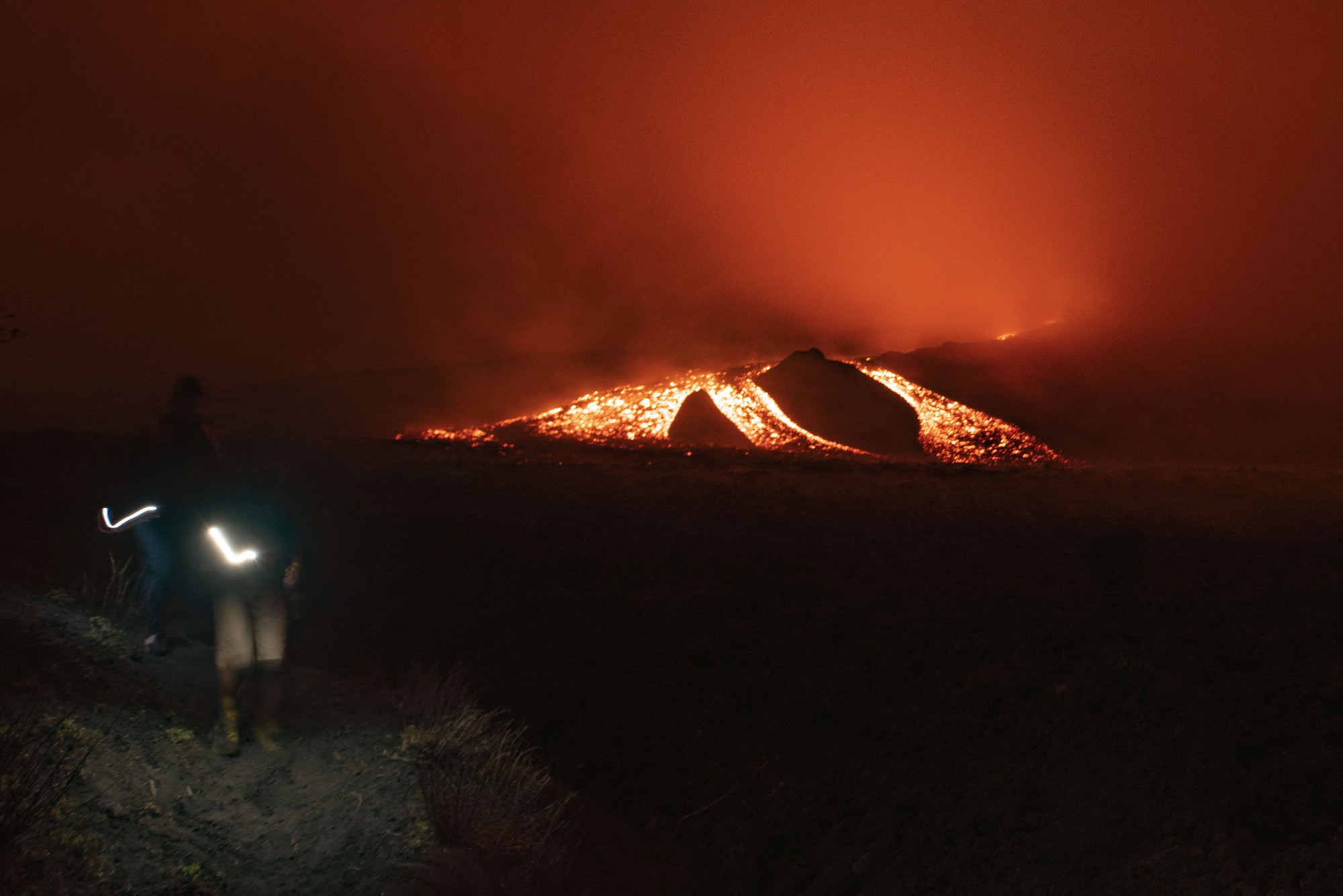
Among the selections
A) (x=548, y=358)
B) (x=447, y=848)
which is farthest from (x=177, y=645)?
(x=548, y=358)

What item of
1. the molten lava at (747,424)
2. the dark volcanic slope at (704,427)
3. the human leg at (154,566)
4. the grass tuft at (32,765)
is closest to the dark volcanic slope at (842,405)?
the molten lava at (747,424)

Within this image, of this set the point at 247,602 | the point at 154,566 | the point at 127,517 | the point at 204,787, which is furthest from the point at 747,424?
the point at 204,787

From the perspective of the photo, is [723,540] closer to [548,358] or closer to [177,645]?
[177,645]

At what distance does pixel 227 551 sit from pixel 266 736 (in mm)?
1027

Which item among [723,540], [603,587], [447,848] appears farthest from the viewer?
[723,540]

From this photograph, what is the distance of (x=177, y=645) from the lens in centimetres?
535

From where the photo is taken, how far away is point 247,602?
4.23 m

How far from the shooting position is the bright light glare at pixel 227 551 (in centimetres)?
416

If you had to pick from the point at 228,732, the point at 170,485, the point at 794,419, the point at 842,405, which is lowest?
the point at 228,732

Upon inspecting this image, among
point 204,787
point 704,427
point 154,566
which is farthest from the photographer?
point 704,427

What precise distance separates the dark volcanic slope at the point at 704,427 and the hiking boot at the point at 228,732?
13552mm

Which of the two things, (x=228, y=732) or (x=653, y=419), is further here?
(x=653, y=419)

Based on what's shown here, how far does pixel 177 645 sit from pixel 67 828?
2379 millimetres

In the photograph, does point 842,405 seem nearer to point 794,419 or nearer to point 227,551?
point 794,419
